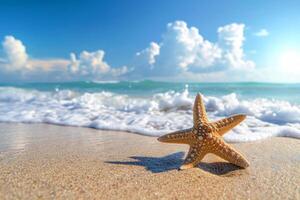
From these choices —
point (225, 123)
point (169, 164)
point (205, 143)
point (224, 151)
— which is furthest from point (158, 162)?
point (225, 123)

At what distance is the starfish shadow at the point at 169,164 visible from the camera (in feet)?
8.94

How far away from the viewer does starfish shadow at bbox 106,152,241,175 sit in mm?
2725

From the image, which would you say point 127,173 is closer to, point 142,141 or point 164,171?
point 164,171

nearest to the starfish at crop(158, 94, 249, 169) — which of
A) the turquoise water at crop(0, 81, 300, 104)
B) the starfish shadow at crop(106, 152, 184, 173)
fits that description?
the starfish shadow at crop(106, 152, 184, 173)

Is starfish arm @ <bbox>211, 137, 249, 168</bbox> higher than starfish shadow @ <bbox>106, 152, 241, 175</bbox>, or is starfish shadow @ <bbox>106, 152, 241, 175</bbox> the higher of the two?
starfish arm @ <bbox>211, 137, 249, 168</bbox>

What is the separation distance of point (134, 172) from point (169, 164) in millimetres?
487

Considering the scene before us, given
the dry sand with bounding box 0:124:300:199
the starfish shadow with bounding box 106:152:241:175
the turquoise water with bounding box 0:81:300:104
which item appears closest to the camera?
the dry sand with bounding box 0:124:300:199

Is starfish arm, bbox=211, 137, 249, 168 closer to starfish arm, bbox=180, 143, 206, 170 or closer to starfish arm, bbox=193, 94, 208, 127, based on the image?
starfish arm, bbox=180, 143, 206, 170

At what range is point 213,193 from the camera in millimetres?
2197

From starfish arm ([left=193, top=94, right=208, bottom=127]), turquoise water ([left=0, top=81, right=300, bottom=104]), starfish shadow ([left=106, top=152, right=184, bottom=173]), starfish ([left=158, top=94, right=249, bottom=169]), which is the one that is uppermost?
starfish arm ([left=193, top=94, right=208, bottom=127])

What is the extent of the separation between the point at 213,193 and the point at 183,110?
16.7ft

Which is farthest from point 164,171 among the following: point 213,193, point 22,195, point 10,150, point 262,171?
point 10,150

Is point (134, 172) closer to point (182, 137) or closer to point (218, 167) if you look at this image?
point (182, 137)

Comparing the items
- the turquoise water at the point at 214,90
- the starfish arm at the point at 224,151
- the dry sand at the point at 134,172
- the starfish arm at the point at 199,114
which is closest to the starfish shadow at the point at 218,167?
the dry sand at the point at 134,172
